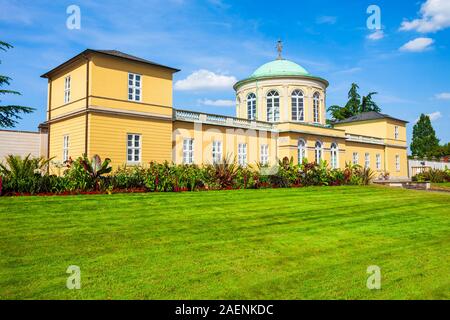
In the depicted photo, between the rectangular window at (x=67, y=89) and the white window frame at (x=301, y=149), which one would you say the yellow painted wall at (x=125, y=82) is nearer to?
the rectangular window at (x=67, y=89)

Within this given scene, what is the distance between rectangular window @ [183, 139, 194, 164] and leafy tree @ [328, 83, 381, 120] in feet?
152

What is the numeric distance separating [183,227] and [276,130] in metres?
21.7

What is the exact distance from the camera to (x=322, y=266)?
673cm

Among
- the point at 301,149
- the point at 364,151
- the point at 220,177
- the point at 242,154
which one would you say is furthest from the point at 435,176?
the point at 220,177

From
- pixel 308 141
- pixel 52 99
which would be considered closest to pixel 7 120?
pixel 52 99

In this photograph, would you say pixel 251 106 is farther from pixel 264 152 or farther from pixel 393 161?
pixel 393 161

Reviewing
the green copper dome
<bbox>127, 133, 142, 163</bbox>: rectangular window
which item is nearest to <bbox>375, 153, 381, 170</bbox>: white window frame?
the green copper dome

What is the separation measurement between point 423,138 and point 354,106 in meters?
17.6

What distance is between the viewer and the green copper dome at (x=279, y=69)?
3544 centimetres

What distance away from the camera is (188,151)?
79.4 feet

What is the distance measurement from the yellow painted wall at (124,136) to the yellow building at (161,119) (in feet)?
0.17

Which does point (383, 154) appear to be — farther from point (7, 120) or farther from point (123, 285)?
point (123, 285)
